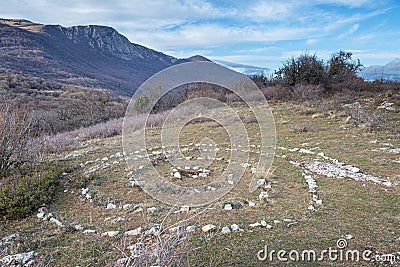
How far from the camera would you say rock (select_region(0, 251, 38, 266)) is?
3.90m

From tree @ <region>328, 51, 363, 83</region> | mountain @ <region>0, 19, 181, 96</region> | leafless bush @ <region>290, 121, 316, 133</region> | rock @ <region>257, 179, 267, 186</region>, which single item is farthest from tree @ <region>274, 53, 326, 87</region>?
mountain @ <region>0, 19, 181, 96</region>

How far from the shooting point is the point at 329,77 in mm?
24906

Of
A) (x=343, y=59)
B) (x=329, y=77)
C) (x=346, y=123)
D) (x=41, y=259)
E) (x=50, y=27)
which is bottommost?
(x=41, y=259)

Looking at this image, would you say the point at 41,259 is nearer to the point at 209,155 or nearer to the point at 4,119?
the point at 4,119

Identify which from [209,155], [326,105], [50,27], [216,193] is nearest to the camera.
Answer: [216,193]

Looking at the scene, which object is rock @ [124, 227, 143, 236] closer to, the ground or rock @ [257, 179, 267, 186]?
the ground

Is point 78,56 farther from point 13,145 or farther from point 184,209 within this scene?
point 184,209

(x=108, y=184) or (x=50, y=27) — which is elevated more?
(x=50, y=27)

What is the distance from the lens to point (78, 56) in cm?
11531

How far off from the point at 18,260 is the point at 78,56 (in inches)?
4872

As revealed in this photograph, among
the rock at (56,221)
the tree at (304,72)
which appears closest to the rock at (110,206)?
the rock at (56,221)

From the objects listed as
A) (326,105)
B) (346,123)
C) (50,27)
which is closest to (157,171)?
(346,123)

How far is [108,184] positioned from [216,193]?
2664mm

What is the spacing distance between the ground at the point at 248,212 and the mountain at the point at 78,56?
62053 millimetres
